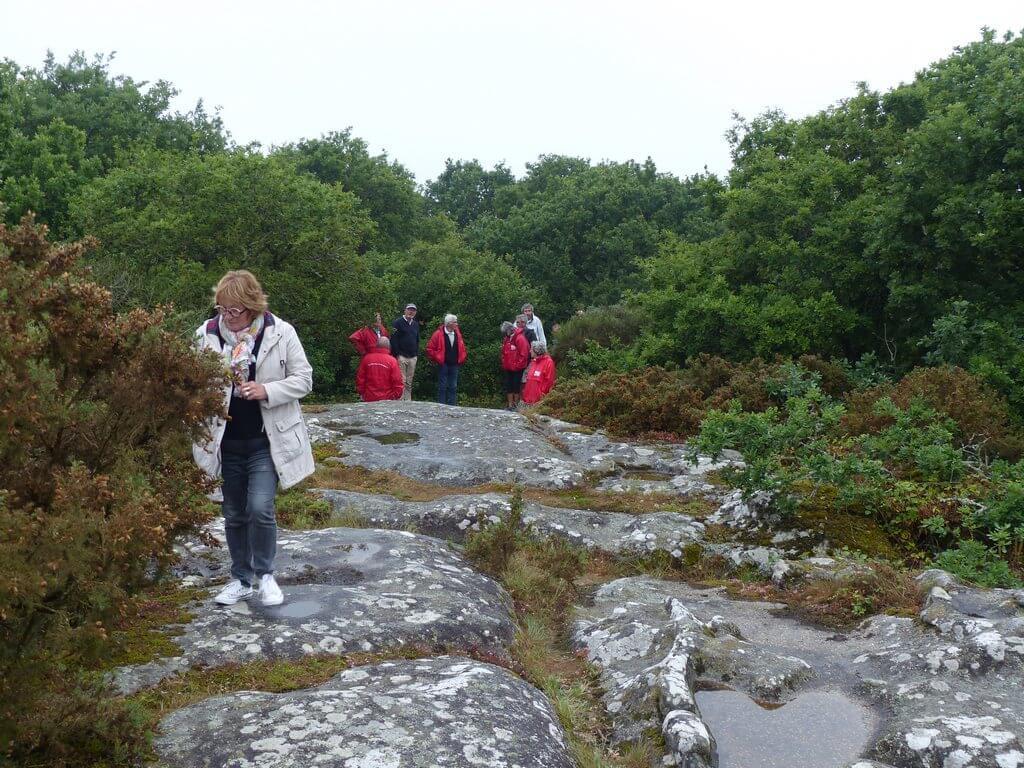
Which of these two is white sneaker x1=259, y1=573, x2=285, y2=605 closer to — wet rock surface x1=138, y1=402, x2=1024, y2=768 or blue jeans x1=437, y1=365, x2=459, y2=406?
wet rock surface x1=138, y1=402, x2=1024, y2=768

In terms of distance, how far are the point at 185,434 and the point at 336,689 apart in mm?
1362

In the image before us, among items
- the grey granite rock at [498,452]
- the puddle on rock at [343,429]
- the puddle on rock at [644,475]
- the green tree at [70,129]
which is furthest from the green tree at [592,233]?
the puddle on rock at [644,475]

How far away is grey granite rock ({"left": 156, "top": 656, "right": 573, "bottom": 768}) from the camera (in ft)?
12.3

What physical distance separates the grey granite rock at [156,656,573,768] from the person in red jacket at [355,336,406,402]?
39.6ft

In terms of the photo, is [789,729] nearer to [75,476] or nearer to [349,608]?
[349,608]

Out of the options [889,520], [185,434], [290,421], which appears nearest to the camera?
[185,434]

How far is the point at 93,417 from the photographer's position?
3.87 meters

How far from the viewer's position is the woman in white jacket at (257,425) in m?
5.33

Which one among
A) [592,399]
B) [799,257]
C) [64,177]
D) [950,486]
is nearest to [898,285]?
[799,257]

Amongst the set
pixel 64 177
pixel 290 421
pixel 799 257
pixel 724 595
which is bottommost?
pixel 724 595

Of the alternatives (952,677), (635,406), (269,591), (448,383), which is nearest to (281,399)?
(269,591)

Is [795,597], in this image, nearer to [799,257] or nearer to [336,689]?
[336,689]

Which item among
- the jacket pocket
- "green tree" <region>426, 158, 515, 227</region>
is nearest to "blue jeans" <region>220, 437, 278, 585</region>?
the jacket pocket

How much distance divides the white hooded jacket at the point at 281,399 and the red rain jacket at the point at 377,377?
11.0 metres
